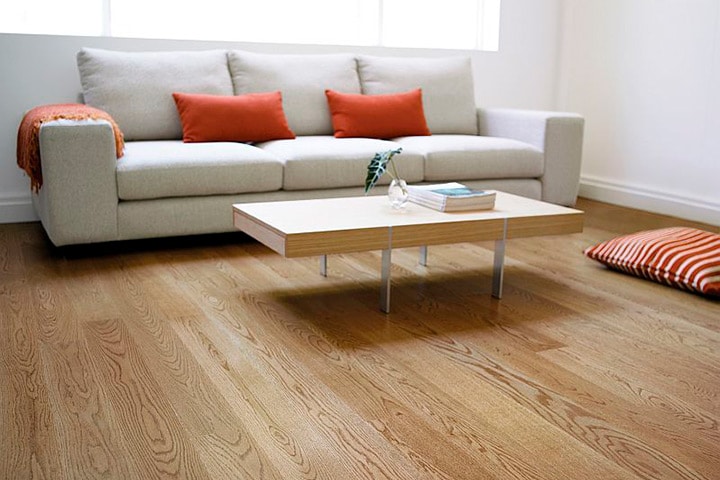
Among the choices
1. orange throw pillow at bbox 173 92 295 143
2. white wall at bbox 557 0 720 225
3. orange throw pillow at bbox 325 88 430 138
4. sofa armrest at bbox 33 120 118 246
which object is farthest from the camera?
white wall at bbox 557 0 720 225

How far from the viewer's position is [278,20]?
186 inches

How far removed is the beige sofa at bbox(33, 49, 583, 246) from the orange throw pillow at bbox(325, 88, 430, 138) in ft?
0.33

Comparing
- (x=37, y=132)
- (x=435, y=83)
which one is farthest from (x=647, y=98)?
(x=37, y=132)

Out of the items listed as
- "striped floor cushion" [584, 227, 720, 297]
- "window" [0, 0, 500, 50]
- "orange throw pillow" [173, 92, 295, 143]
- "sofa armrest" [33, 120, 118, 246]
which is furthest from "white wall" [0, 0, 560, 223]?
"striped floor cushion" [584, 227, 720, 297]

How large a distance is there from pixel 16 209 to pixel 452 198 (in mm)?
2580

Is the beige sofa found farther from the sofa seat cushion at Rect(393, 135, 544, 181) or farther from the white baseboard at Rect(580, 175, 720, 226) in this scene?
the white baseboard at Rect(580, 175, 720, 226)

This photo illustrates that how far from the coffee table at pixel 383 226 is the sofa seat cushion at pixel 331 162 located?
0.65 m

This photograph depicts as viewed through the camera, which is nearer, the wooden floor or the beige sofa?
the wooden floor

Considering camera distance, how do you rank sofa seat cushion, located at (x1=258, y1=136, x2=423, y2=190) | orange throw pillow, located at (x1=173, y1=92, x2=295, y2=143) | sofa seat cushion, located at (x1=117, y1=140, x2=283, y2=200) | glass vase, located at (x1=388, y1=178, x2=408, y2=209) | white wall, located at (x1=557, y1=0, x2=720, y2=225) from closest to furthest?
glass vase, located at (x1=388, y1=178, x2=408, y2=209)
sofa seat cushion, located at (x1=117, y1=140, x2=283, y2=200)
sofa seat cushion, located at (x1=258, y1=136, x2=423, y2=190)
orange throw pillow, located at (x1=173, y1=92, x2=295, y2=143)
white wall, located at (x1=557, y1=0, x2=720, y2=225)

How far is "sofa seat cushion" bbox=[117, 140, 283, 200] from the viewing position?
3.32m

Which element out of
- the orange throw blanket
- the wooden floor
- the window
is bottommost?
the wooden floor

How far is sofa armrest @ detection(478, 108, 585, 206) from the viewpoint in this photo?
13.9 feet

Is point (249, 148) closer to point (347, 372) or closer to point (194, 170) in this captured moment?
point (194, 170)

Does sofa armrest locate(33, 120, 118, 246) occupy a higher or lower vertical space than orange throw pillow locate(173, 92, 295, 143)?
lower
